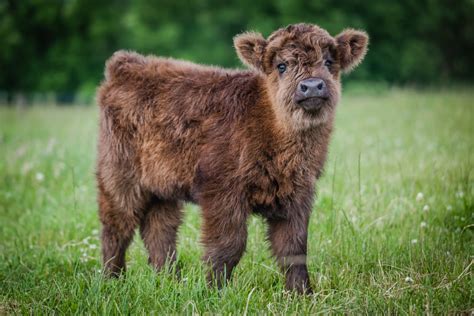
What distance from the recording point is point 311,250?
205 inches

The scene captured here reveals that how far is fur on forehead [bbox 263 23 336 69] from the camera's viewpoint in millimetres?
4703

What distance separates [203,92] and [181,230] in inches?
62.2

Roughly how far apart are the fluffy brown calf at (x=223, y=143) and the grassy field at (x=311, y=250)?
0.31 metres

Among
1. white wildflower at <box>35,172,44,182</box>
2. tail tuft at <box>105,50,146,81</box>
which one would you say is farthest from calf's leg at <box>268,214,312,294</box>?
white wildflower at <box>35,172,44,182</box>

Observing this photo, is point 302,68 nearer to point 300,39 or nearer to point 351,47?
point 300,39

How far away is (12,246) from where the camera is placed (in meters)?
6.06

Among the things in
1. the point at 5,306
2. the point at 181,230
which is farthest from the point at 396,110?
the point at 5,306

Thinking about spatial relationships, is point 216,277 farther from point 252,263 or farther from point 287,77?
point 287,77

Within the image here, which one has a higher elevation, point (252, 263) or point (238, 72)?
point (238, 72)

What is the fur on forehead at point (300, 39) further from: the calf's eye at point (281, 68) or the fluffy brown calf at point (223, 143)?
the calf's eye at point (281, 68)

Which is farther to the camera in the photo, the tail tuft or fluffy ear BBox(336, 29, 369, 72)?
the tail tuft

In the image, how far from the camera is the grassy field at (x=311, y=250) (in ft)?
13.1

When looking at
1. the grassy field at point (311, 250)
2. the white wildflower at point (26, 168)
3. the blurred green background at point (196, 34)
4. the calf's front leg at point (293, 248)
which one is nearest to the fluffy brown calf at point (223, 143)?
the calf's front leg at point (293, 248)

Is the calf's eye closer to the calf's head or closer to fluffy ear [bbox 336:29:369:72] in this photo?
the calf's head
